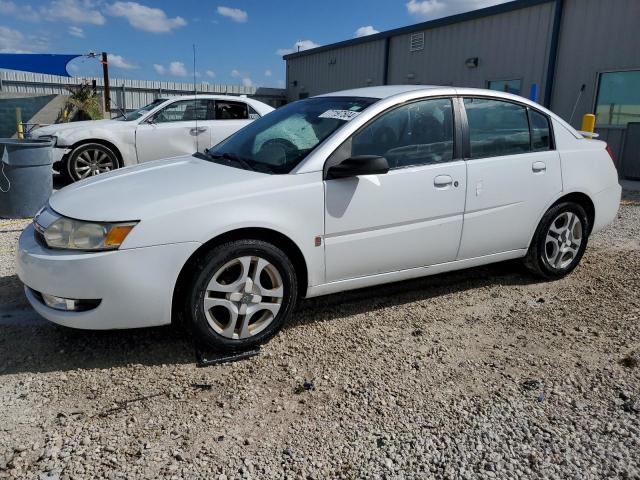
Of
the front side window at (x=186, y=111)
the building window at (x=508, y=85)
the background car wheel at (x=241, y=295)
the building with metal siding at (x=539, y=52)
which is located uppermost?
the building with metal siding at (x=539, y=52)

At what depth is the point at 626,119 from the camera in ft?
38.0

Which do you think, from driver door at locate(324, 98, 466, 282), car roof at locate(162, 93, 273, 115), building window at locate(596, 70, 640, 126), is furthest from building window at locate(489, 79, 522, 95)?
driver door at locate(324, 98, 466, 282)

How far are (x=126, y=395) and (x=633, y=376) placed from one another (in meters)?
2.80

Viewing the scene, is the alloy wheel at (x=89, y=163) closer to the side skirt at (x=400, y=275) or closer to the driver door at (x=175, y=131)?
the driver door at (x=175, y=131)

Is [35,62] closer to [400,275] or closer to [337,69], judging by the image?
[337,69]

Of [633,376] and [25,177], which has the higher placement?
[25,177]

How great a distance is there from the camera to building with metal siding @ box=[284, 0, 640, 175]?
11.5 meters

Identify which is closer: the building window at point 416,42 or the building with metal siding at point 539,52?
the building with metal siding at point 539,52

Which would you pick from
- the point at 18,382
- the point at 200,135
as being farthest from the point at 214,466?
the point at 200,135

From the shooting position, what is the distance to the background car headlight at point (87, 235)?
289cm

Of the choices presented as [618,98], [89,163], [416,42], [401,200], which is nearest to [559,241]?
[401,200]

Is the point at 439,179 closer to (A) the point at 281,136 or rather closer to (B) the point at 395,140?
(B) the point at 395,140

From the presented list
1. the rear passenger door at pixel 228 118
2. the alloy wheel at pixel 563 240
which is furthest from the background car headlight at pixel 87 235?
the rear passenger door at pixel 228 118

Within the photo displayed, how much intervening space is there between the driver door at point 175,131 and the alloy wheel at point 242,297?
19.9ft
